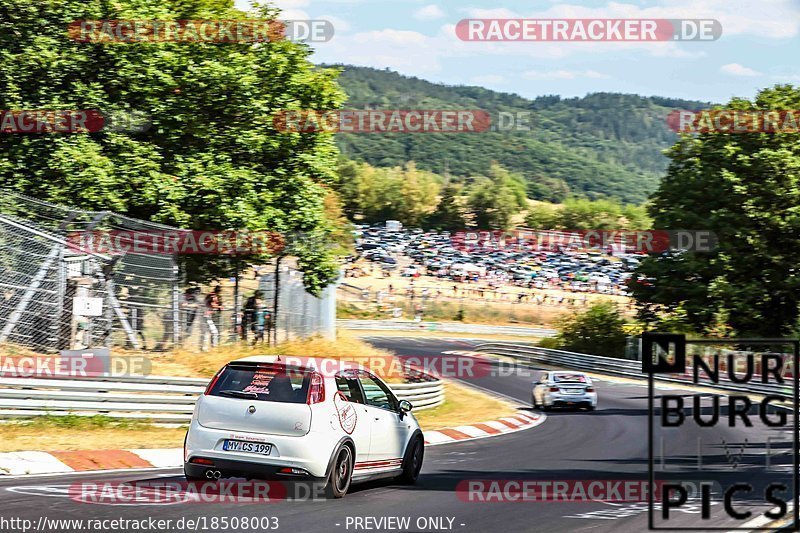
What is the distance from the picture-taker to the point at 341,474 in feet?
32.6

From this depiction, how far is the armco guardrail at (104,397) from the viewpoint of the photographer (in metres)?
15.3

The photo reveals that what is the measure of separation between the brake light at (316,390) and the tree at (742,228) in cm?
A: 3404

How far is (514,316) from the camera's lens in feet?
238

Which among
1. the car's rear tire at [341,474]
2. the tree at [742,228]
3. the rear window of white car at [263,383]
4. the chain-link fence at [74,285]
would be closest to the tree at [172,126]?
the chain-link fence at [74,285]

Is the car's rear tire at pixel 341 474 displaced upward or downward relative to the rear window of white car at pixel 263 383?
downward

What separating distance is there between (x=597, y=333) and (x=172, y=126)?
30327mm

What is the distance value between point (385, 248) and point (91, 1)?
8227 cm

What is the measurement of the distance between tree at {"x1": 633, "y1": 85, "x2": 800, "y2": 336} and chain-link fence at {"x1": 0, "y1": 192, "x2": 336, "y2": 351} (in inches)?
992

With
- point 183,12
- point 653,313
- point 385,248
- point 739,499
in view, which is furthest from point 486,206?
point 739,499

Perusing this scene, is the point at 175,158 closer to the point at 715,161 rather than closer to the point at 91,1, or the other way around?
the point at 91,1

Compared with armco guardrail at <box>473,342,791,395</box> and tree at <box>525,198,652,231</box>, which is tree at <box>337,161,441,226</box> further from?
armco guardrail at <box>473,342,791,395</box>

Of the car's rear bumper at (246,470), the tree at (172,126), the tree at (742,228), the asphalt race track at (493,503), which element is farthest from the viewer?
the tree at (742,228)

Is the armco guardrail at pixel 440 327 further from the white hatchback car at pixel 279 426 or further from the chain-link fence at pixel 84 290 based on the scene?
the white hatchback car at pixel 279 426

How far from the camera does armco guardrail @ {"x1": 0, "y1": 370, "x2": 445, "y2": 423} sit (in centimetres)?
1528
